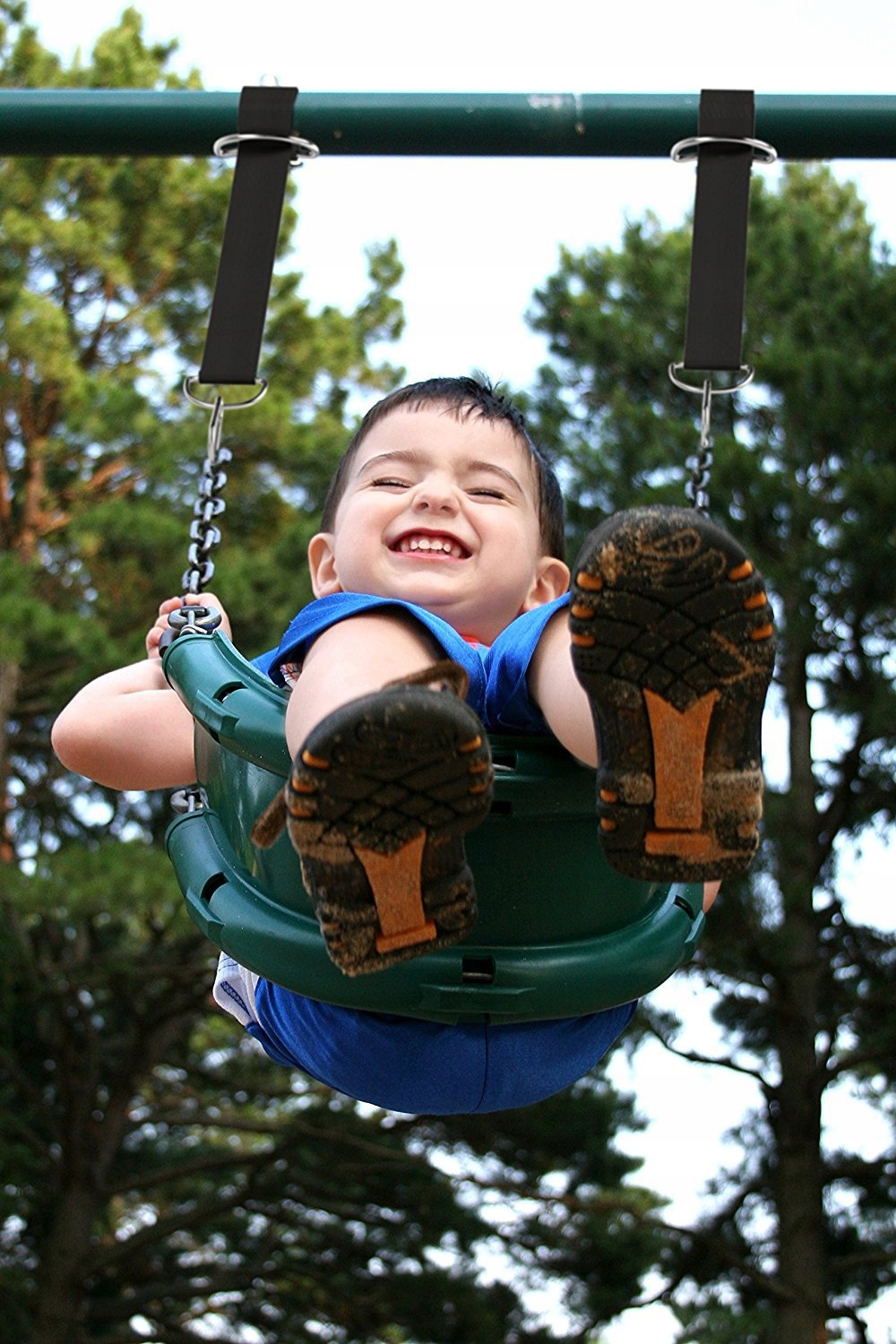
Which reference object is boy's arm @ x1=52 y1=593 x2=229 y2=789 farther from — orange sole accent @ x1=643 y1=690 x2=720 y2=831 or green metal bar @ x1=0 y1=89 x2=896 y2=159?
green metal bar @ x1=0 y1=89 x2=896 y2=159

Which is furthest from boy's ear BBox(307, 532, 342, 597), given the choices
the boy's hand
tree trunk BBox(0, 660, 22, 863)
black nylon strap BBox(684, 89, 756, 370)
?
tree trunk BBox(0, 660, 22, 863)

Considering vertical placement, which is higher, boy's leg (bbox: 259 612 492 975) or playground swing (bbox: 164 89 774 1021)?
playground swing (bbox: 164 89 774 1021)

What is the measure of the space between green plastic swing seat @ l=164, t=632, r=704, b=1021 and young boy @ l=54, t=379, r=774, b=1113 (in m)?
0.05

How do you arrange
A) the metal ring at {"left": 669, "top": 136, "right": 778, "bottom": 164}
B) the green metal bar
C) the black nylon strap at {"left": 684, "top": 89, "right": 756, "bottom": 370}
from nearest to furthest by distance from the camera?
the black nylon strap at {"left": 684, "top": 89, "right": 756, "bottom": 370} < the metal ring at {"left": 669, "top": 136, "right": 778, "bottom": 164} < the green metal bar

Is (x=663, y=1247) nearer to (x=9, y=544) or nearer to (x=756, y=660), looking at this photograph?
(x=9, y=544)

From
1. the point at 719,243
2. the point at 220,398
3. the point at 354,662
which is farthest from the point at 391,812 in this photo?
the point at 719,243

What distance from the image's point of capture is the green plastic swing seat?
1.41m

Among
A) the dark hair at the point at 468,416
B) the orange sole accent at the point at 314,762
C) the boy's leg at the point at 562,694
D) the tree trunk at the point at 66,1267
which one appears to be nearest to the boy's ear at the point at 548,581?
the dark hair at the point at 468,416

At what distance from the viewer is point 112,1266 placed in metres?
8.63

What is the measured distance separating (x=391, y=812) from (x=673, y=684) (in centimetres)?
24

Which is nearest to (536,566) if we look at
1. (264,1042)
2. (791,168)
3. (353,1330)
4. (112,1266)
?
(264,1042)

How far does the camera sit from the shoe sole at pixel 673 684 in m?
1.23

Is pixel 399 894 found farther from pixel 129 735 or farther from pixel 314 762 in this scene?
pixel 129 735

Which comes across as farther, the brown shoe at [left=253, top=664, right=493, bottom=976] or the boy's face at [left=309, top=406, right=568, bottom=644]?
the boy's face at [left=309, top=406, right=568, bottom=644]
